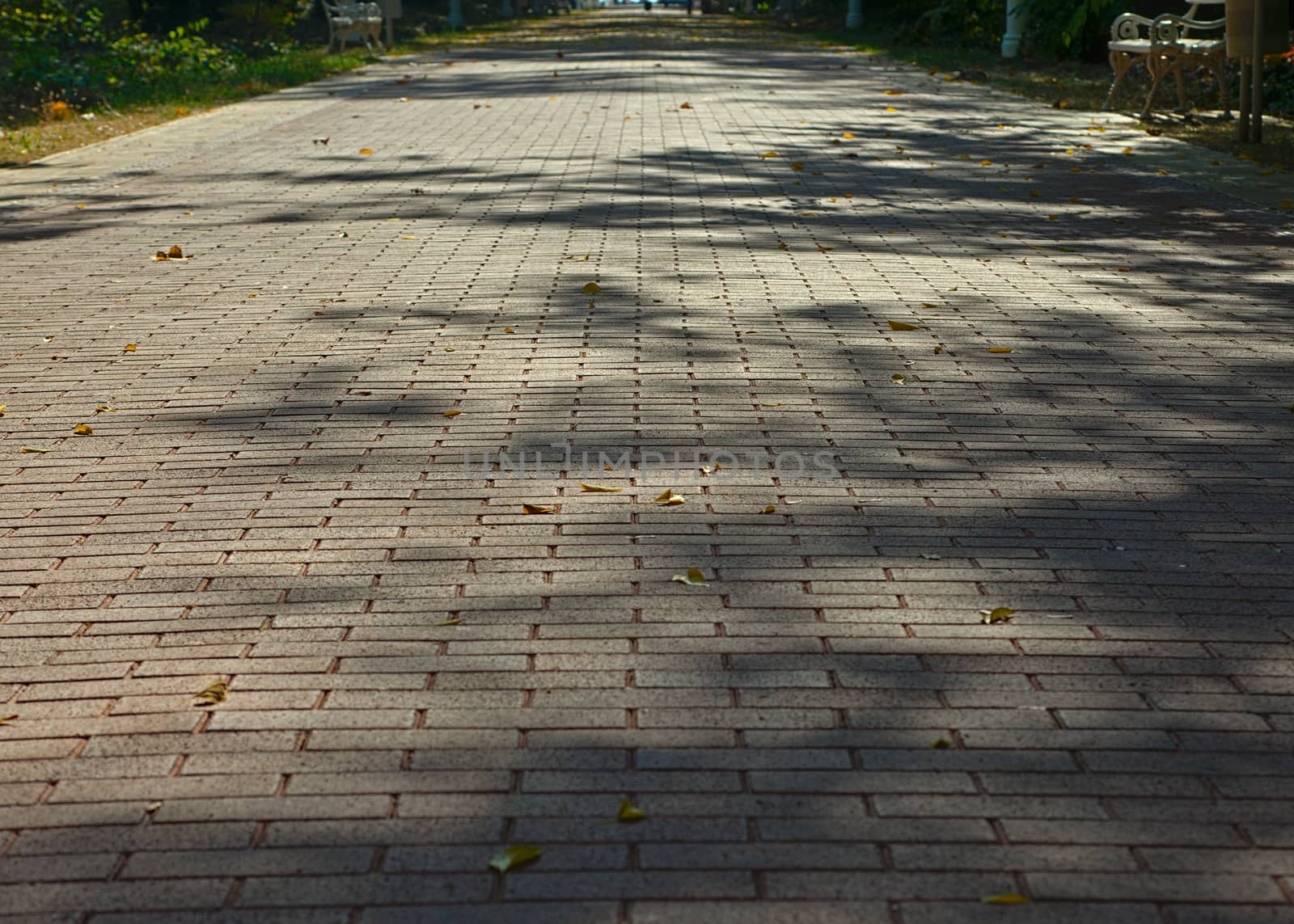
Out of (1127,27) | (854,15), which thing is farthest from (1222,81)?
(854,15)

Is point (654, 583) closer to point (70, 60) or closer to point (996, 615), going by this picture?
point (996, 615)

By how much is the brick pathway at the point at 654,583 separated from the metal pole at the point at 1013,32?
52.3 ft

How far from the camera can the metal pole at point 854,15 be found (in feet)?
129

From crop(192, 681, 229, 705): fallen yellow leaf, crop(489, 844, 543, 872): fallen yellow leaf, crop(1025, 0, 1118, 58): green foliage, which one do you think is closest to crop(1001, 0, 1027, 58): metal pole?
crop(1025, 0, 1118, 58): green foliage

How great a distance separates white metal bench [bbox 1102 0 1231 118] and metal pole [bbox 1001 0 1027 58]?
7807mm

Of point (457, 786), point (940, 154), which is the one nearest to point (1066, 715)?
point (457, 786)

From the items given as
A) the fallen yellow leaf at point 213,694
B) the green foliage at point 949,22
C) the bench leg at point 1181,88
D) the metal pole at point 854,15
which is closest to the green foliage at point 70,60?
the bench leg at point 1181,88

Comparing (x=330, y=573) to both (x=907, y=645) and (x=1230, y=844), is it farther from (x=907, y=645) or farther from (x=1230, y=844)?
(x=1230, y=844)

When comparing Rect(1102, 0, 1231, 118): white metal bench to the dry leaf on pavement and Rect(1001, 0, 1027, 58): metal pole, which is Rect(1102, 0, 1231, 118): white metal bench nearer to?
Rect(1001, 0, 1027, 58): metal pole

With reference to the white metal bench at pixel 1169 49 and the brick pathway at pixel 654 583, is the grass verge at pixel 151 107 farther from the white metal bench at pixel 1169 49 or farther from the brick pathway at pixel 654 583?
the white metal bench at pixel 1169 49

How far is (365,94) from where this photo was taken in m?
21.1

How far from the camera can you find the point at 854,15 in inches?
1558

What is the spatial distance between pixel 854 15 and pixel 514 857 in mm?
39305

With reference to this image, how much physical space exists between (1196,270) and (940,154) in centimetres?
598
